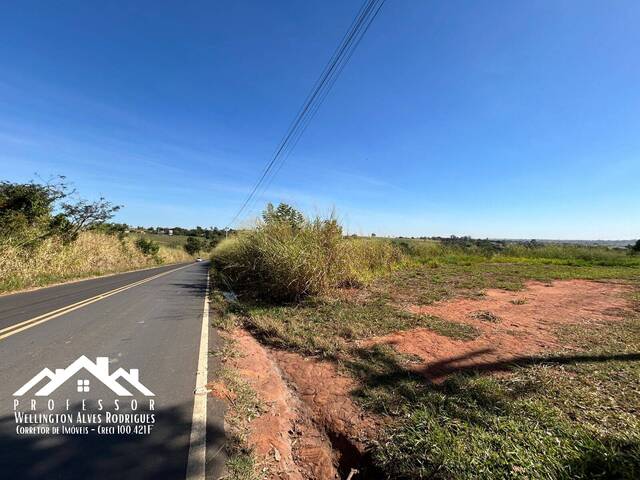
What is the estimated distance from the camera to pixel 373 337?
496cm

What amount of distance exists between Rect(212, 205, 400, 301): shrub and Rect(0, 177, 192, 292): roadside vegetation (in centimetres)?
944

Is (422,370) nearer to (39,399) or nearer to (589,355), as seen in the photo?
(589,355)

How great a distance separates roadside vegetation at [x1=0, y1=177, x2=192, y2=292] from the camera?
12533mm

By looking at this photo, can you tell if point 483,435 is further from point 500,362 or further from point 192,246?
point 192,246

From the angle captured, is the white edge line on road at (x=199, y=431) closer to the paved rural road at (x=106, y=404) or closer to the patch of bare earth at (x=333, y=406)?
the paved rural road at (x=106, y=404)

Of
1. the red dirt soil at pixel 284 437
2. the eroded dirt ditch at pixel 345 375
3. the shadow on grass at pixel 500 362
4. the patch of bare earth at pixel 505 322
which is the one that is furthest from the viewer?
the patch of bare earth at pixel 505 322

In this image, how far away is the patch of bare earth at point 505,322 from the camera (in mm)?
4031

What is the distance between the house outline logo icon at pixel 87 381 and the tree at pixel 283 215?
6.16 metres

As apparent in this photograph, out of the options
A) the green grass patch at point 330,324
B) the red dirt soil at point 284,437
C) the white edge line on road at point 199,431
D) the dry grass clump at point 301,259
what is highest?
the dry grass clump at point 301,259

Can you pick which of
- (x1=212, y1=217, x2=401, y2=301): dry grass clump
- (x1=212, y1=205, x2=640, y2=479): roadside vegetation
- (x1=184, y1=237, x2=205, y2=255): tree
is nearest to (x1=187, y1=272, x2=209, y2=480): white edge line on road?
(x1=212, y1=205, x2=640, y2=479): roadside vegetation

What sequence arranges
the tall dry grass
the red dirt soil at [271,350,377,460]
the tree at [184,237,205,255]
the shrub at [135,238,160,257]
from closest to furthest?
the red dirt soil at [271,350,377,460] < the tall dry grass < the shrub at [135,238,160,257] < the tree at [184,237,205,255]

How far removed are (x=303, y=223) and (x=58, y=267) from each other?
574 inches

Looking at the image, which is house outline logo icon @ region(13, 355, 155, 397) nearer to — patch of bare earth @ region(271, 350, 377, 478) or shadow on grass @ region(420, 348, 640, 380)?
patch of bare earth @ region(271, 350, 377, 478)

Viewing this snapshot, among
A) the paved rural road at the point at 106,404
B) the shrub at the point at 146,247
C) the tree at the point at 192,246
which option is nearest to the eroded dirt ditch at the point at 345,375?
the paved rural road at the point at 106,404
